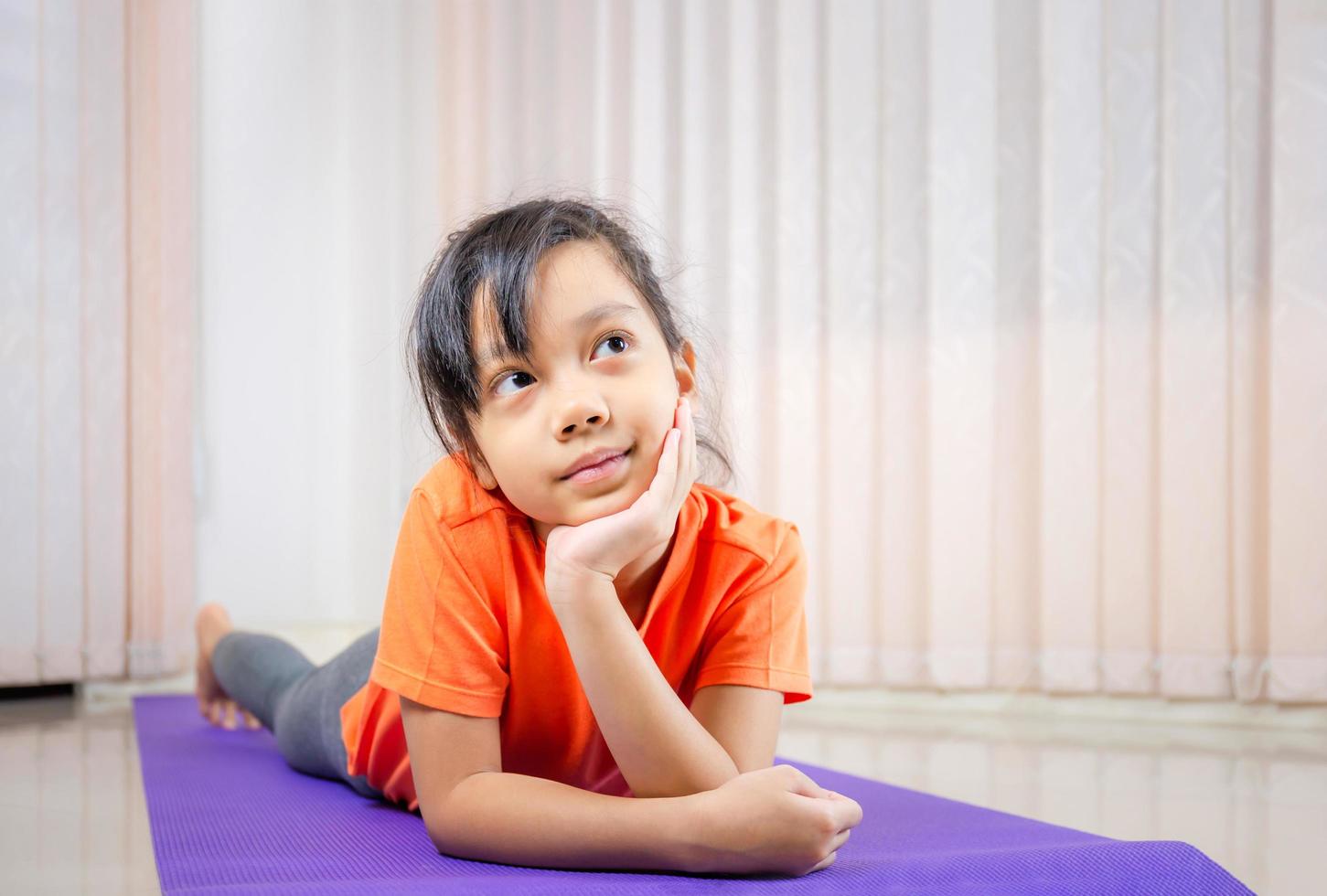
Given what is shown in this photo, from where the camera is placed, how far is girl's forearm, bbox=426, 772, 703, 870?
34.4 inches

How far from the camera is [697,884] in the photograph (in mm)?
867

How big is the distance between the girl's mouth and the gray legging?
38cm

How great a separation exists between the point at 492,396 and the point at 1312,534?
1.76 metres

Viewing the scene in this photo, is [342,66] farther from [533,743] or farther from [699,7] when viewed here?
[533,743]

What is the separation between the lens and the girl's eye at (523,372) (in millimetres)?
954

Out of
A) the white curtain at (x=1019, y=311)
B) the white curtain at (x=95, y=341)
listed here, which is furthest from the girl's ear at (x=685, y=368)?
the white curtain at (x=95, y=341)

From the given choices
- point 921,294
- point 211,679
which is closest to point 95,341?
point 211,679

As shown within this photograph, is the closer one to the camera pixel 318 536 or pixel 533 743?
pixel 533 743

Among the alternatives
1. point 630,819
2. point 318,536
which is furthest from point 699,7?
point 630,819

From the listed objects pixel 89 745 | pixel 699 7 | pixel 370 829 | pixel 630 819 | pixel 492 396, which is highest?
pixel 699 7

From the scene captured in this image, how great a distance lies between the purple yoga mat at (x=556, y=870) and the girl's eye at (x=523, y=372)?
0.39 meters

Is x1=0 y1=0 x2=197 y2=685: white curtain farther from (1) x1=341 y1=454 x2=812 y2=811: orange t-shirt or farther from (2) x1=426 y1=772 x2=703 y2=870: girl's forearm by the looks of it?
(2) x1=426 y1=772 x2=703 y2=870: girl's forearm

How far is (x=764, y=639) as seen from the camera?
105 cm

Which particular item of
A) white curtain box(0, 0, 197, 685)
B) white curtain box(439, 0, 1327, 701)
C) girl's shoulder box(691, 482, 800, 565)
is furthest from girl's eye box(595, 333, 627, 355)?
white curtain box(0, 0, 197, 685)
